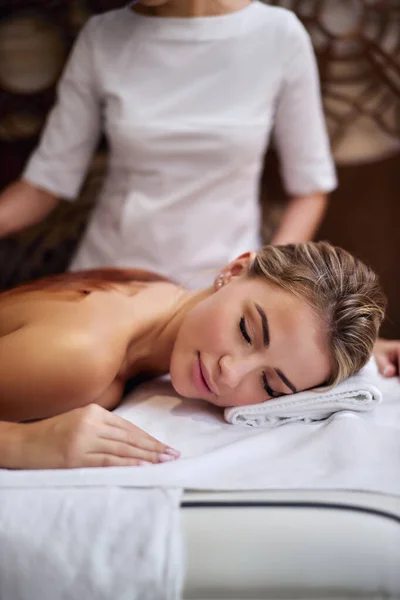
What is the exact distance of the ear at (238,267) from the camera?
808 millimetres

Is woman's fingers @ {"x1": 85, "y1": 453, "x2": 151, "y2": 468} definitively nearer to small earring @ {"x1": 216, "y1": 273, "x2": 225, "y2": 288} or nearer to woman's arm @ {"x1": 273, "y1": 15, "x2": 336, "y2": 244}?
small earring @ {"x1": 216, "y1": 273, "x2": 225, "y2": 288}

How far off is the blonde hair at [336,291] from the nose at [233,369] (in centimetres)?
10

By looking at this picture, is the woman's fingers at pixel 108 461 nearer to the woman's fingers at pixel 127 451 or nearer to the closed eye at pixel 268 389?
the woman's fingers at pixel 127 451

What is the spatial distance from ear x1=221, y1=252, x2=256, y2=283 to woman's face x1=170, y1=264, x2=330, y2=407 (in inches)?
2.3

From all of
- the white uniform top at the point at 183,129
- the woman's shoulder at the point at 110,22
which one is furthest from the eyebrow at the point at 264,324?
the woman's shoulder at the point at 110,22

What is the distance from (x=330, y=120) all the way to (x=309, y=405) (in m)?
0.56

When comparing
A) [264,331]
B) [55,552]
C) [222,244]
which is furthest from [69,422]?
[222,244]

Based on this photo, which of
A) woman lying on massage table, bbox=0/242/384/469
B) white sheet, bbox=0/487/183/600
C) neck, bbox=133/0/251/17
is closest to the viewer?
white sheet, bbox=0/487/183/600

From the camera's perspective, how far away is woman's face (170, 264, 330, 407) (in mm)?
708

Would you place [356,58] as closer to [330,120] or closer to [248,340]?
[330,120]

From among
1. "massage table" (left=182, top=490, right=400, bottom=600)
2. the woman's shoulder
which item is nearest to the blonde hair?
"massage table" (left=182, top=490, right=400, bottom=600)

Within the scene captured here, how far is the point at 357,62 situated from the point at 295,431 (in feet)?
2.18

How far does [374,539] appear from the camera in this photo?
21.5 inches

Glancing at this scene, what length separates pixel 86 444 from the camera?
24.6 inches
